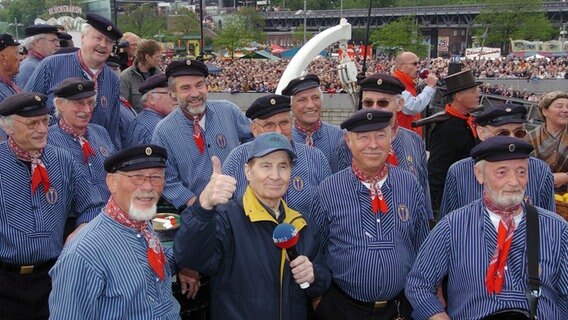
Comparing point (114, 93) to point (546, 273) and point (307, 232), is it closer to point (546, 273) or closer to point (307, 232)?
point (307, 232)

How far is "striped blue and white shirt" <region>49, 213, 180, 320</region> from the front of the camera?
9.82 ft

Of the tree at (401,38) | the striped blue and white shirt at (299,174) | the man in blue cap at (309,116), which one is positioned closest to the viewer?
the striped blue and white shirt at (299,174)

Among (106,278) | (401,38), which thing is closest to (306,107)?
(106,278)

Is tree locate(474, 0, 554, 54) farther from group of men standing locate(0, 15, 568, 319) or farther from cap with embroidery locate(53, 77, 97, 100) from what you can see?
cap with embroidery locate(53, 77, 97, 100)

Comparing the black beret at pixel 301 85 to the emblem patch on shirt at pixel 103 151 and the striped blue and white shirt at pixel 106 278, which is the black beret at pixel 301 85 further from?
the striped blue and white shirt at pixel 106 278

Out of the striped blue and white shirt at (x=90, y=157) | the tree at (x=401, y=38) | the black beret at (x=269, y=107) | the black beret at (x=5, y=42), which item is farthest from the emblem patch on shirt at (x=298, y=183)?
the tree at (x=401, y=38)

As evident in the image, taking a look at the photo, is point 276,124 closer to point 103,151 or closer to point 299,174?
point 299,174

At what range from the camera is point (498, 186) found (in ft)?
12.0

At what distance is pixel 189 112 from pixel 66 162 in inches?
50.3

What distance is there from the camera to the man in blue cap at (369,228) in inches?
161

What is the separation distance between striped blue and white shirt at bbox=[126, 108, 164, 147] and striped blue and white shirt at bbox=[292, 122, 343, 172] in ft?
5.66

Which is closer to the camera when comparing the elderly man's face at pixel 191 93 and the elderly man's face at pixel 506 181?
the elderly man's face at pixel 506 181

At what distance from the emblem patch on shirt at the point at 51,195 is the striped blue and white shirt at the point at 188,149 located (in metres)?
0.95

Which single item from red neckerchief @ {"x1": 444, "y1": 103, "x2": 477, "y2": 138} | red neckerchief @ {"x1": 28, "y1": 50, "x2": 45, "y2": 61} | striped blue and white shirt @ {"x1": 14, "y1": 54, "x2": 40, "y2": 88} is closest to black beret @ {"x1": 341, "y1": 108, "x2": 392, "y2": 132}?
red neckerchief @ {"x1": 444, "y1": 103, "x2": 477, "y2": 138}
